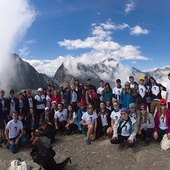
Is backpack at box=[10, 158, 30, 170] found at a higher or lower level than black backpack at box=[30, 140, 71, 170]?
lower

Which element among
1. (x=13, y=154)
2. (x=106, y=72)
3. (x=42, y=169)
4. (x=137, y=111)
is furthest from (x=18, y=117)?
(x=106, y=72)

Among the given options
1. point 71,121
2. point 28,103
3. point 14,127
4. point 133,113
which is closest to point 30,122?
point 14,127

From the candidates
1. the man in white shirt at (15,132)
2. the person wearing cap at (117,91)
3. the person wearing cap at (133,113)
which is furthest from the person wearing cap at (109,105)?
the man in white shirt at (15,132)

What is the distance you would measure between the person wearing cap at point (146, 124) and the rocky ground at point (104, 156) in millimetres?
416

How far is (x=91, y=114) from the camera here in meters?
12.7

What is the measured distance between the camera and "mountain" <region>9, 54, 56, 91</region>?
279 feet

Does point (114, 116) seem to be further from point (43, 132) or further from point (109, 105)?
point (43, 132)

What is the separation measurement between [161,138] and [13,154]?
7131 mm

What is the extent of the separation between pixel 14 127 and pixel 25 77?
7998 cm

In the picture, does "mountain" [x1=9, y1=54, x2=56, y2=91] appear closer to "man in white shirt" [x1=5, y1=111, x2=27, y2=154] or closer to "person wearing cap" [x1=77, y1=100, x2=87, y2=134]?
"person wearing cap" [x1=77, y1=100, x2=87, y2=134]

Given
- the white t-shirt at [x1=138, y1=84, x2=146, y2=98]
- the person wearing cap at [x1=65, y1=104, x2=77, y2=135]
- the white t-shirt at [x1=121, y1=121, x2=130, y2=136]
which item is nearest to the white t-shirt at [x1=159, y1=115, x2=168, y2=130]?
the white t-shirt at [x1=121, y1=121, x2=130, y2=136]

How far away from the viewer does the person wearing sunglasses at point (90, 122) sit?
12.4 meters

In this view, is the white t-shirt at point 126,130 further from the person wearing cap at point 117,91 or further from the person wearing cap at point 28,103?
the person wearing cap at point 28,103

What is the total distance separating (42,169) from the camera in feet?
31.7
